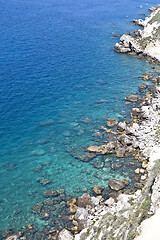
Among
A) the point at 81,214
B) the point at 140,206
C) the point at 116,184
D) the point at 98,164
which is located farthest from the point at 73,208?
the point at 140,206

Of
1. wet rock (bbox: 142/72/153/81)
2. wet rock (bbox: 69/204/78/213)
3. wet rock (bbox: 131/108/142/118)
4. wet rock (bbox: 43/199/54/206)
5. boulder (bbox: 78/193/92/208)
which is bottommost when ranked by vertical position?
wet rock (bbox: 43/199/54/206)

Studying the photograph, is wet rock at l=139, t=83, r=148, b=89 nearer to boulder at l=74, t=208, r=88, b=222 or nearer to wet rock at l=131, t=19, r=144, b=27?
boulder at l=74, t=208, r=88, b=222

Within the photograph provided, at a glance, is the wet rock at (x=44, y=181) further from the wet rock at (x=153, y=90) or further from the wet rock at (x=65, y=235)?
the wet rock at (x=153, y=90)

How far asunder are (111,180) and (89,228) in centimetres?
1119

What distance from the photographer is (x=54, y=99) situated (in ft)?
221

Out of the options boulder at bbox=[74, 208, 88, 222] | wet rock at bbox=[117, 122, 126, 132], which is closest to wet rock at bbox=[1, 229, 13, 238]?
boulder at bbox=[74, 208, 88, 222]

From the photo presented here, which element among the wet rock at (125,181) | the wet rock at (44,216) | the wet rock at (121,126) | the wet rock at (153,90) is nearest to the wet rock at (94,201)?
the wet rock at (125,181)

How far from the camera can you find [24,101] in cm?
6512

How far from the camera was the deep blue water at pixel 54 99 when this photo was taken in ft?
143

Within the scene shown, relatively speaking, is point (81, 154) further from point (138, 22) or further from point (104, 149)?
point (138, 22)

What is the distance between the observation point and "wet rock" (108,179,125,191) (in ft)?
136

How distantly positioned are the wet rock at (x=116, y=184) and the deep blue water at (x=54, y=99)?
5.48ft

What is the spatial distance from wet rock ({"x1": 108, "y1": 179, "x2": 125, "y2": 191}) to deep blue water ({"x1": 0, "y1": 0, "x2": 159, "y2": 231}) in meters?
1.67

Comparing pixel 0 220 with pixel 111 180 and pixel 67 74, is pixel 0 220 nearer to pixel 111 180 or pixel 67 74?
pixel 111 180
